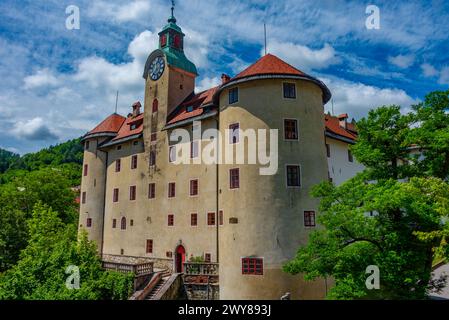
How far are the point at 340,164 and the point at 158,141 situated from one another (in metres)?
14.8

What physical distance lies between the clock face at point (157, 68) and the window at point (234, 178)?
1378 cm

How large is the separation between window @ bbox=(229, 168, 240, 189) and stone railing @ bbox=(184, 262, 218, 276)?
5.20 m

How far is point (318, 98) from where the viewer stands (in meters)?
24.1

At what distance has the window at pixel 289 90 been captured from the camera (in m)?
22.9

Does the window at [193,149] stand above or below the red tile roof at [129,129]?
below

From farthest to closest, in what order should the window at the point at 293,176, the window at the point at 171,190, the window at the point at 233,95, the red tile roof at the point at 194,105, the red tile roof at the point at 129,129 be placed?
the red tile roof at the point at 129,129, the window at the point at 171,190, the red tile roof at the point at 194,105, the window at the point at 233,95, the window at the point at 293,176

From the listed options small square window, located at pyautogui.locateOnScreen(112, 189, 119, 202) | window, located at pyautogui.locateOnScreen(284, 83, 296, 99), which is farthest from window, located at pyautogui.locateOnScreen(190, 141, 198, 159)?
small square window, located at pyautogui.locateOnScreen(112, 189, 119, 202)

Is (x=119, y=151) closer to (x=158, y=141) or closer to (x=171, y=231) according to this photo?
(x=158, y=141)

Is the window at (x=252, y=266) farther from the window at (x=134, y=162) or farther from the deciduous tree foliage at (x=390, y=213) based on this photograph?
the window at (x=134, y=162)

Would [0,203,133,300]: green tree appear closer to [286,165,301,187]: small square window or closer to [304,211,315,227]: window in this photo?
[304,211,315,227]: window

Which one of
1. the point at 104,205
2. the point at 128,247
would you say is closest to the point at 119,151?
the point at 104,205

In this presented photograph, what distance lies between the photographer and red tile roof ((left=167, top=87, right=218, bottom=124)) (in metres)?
27.8

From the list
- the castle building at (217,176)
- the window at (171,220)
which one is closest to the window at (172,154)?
the castle building at (217,176)
